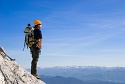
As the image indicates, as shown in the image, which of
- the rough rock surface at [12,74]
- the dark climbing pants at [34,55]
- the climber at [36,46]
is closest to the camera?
the rough rock surface at [12,74]

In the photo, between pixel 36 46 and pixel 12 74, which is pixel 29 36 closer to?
pixel 36 46

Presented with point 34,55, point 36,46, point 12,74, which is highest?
point 36,46

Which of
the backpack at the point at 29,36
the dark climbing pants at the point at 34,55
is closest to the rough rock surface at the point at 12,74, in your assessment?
the dark climbing pants at the point at 34,55

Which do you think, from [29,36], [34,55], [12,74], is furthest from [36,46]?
[12,74]

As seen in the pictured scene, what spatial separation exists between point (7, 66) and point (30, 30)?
10.2ft

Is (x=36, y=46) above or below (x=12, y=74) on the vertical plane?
above

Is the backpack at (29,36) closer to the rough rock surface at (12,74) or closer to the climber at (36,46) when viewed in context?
the climber at (36,46)

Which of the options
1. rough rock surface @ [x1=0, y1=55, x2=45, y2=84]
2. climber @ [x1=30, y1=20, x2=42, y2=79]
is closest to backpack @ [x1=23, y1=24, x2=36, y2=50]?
climber @ [x1=30, y1=20, x2=42, y2=79]

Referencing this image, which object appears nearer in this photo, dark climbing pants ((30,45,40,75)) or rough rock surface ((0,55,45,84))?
rough rock surface ((0,55,45,84))

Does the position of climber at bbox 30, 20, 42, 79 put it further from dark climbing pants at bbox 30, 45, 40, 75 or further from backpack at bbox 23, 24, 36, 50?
backpack at bbox 23, 24, 36, 50

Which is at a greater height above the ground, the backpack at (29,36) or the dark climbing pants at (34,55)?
the backpack at (29,36)

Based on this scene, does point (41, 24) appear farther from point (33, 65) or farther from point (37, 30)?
point (33, 65)

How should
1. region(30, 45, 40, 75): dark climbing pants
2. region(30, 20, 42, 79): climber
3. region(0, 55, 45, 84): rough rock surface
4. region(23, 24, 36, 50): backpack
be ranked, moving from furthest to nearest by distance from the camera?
region(30, 45, 40, 75): dark climbing pants < region(30, 20, 42, 79): climber < region(23, 24, 36, 50): backpack < region(0, 55, 45, 84): rough rock surface

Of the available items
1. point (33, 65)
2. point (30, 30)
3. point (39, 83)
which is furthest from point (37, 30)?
point (39, 83)
